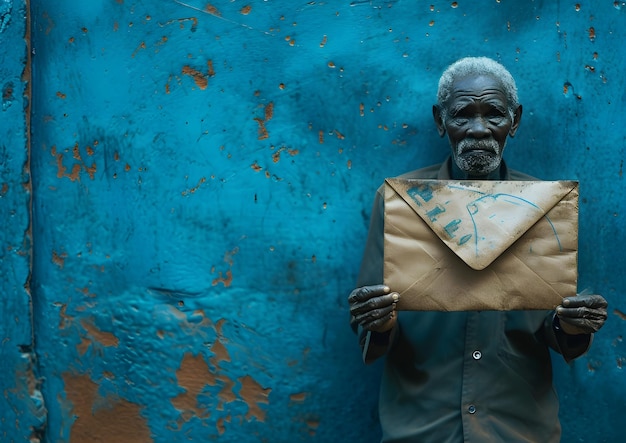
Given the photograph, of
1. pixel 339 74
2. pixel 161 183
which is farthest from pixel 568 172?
pixel 161 183

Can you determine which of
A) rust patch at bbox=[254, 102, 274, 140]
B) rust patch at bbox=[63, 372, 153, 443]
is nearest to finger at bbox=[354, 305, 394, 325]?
rust patch at bbox=[254, 102, 274, 140]

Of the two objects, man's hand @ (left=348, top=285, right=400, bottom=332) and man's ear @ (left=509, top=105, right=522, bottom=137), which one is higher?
man's ear @ (left=509, top=105, right=522, bottom=137)

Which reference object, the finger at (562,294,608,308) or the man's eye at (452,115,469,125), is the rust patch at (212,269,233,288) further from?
the finger at (562,294,608,308)

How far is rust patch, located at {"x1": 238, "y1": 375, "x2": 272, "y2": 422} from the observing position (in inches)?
98.0

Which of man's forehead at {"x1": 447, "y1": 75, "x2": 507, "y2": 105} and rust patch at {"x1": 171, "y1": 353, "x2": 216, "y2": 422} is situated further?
rust patch at {"x1": 171, "y1": 353, "x2": 216, "y2": 422}

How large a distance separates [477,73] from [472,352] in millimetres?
710

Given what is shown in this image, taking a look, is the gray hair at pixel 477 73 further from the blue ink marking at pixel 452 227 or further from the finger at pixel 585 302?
the finger at pixel 585 302

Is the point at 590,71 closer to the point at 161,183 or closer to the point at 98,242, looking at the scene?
the point at 161,183

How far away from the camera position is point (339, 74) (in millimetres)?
2484

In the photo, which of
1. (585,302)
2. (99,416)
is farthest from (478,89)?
(99,416)

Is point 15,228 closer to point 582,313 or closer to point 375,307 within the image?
point 375,307

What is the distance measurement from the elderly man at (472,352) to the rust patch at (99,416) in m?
0.74

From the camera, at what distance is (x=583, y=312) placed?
193 centimetres

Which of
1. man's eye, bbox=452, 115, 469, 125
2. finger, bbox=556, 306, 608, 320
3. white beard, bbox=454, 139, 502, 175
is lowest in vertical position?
finger, bbox=556, 306, 608, 320
